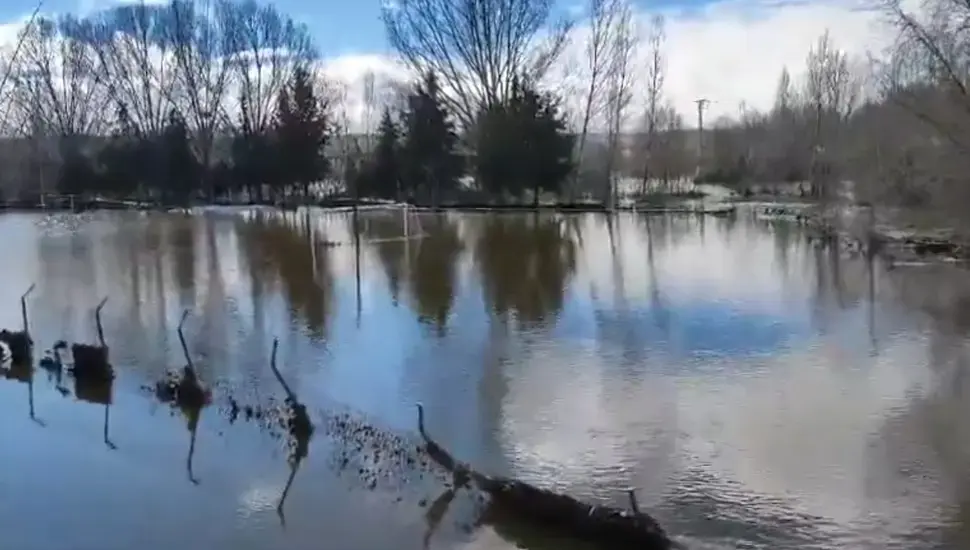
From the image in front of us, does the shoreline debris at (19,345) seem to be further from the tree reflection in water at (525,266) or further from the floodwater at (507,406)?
the tree reflection in water at (525,266)

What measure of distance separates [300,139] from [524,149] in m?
10.2

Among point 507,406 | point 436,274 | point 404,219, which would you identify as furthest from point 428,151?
point 507,406

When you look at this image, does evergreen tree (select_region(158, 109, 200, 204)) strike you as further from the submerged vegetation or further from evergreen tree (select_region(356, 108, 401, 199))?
the submerged vegetation

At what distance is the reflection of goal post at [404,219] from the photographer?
28.7 m

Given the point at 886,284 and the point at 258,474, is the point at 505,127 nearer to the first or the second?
the point at 886,284

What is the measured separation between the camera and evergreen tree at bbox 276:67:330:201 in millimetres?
42281

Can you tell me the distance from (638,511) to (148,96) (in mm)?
47256

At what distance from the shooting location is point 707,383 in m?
11.3

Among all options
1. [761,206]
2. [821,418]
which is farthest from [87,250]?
[761,206]

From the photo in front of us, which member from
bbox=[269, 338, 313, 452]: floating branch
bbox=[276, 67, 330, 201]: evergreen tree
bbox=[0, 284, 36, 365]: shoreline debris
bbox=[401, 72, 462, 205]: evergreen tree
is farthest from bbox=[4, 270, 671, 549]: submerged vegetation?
bbox=[276, 67, 330, 201]: evergreen tree

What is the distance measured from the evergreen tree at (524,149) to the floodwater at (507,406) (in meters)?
18.1

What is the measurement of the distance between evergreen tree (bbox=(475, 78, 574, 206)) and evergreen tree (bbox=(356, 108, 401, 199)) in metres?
3.53

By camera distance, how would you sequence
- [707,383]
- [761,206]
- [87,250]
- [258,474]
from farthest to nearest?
[761,206] → [87,250] → [707,383] → [258,474]

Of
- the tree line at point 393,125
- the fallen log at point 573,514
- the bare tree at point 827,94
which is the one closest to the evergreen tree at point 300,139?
the tree line at point 393,125
